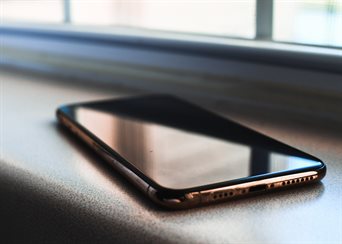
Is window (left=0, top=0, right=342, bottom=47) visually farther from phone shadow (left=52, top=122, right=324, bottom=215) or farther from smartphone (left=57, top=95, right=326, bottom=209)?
phone shadow (left=52, top=122, right=324, bottom=215)

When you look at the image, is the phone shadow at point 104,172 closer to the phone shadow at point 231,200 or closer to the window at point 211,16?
the phone shadow at point 231,200

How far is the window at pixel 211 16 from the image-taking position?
25.8 inches

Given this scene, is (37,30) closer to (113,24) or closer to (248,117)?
(113,24)

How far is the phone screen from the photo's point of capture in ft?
1.50

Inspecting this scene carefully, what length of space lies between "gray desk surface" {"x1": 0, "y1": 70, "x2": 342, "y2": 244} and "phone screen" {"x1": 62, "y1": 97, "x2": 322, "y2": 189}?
0.02 metres

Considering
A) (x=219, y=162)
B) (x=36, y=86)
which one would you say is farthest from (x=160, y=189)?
(x=36, y=86)

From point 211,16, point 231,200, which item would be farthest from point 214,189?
point 211,16

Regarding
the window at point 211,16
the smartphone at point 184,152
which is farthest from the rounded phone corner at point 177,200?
the window at point 211,16

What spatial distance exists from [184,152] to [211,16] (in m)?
0.29

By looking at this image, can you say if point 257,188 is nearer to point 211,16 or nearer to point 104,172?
point 104,172

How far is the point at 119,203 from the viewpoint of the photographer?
1.44 feet

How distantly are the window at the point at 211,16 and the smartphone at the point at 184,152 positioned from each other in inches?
5.4

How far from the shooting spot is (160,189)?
1.40ft

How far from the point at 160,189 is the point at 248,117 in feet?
0.82
